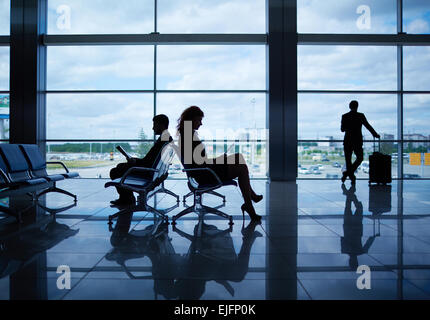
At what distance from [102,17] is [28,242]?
7.17 metres

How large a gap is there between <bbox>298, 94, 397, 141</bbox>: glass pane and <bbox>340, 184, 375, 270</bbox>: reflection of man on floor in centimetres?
417

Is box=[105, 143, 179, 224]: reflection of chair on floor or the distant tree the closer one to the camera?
box=[105, 143, 179, 224]: reflection of chair on floor

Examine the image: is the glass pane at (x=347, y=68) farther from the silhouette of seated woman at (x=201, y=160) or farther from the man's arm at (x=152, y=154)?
the man's arm at (x=152, y=154)

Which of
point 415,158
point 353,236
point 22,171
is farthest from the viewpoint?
point 415,158

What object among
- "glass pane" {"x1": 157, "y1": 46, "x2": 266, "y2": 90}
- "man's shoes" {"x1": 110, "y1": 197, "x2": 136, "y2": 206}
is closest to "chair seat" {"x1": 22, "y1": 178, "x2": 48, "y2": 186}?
"man's shoes" {"x1": 110, "y1": 197, "x2": 136, "y2": 206}

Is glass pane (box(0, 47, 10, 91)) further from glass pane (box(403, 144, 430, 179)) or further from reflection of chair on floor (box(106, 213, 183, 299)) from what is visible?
glass pane (box(403, 144, 430, 179))

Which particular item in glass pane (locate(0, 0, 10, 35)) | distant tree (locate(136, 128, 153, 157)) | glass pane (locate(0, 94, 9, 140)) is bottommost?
distant tree (locate(136, 128, 153, 157))

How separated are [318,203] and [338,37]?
200 inches

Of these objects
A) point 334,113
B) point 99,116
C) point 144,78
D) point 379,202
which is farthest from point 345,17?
point 99,116

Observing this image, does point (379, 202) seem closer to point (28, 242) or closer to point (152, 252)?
point (152, 252)

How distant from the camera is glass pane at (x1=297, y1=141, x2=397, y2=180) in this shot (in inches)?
329

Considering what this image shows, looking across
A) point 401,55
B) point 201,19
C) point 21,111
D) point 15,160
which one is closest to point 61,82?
point 21,111

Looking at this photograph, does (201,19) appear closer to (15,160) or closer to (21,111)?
(21,111)

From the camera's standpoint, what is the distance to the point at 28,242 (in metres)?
2.67
